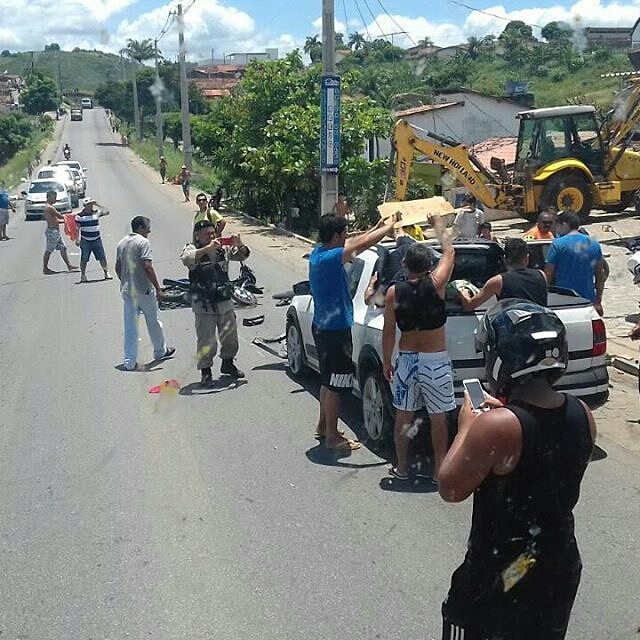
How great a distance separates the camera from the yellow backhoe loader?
808 inches

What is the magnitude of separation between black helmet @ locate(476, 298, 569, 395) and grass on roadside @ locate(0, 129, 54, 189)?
5164 centimetres

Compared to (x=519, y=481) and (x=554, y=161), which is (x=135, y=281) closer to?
(x=519, y=481)

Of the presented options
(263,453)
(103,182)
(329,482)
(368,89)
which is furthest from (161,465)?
(103,182)

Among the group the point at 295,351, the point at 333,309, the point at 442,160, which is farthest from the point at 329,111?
the point at 333,309

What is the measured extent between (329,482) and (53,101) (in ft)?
369

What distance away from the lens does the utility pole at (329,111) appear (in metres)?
16.0

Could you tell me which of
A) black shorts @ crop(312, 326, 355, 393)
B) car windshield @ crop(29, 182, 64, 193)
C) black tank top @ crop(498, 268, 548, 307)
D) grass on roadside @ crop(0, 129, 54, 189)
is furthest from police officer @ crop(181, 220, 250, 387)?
grass on roadside @ crop(0, 129, 54, 189)

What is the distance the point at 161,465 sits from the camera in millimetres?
6637

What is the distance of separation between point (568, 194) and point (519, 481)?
1916 centimetres

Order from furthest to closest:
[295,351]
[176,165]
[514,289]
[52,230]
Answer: [176,165], [52,230], [295,351], [514,289]

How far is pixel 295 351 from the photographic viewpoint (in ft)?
29.7

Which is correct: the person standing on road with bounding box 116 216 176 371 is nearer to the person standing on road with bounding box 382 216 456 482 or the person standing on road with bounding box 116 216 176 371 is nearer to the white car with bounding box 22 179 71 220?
the person standing on road with bounding box 382 216 456 482

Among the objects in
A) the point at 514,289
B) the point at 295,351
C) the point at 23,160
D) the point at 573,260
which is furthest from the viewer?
the point at 23,160

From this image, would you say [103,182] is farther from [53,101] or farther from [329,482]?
[53,101]
